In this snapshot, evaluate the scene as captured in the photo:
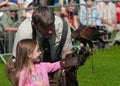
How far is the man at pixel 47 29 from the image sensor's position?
19.8ft

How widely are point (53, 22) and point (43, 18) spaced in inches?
4.6

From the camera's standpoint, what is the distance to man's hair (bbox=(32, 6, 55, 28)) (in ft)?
19.7

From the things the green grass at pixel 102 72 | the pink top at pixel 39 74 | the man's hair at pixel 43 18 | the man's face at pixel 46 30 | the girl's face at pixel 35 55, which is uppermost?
the man's hair at pixel 43 18

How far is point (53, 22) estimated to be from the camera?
6074 mm

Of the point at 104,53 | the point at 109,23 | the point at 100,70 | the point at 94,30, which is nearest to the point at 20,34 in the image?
the point at 94,30

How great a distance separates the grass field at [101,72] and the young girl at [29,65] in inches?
136

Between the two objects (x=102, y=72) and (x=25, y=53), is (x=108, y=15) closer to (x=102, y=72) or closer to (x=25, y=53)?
(x=102, y=72)

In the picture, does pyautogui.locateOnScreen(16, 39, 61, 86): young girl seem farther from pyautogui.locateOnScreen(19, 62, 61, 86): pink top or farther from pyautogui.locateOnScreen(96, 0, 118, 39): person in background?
pyautogui.locateOnScreen(96, 0, 118, 39): person in background

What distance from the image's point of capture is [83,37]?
6281 millimetres

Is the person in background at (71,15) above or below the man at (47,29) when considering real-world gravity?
below

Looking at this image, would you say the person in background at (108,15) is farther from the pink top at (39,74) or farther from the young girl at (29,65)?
the young girl at (29,65)

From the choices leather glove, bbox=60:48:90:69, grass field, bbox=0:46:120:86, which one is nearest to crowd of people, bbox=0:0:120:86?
leather glove, bbox=60:48:90:69

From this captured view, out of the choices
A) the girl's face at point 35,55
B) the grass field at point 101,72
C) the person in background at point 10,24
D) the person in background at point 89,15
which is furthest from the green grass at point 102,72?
the girl's face at point 35,55

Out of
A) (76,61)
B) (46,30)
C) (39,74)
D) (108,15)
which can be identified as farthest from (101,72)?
(39,74)
